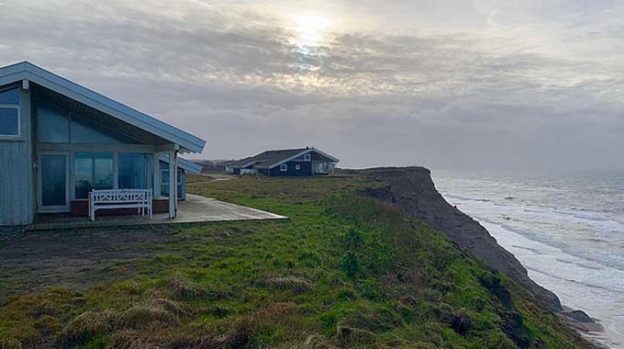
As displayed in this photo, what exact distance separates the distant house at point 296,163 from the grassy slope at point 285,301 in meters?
38.2

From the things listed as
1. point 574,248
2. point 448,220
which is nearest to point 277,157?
point 448,220

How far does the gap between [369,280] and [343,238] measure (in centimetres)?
431

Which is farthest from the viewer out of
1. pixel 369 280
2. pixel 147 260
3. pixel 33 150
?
pixel 33 150

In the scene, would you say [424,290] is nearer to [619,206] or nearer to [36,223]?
[36,223]

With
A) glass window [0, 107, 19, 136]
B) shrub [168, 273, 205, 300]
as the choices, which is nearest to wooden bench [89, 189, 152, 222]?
glass window [0, 107, 19, 136]

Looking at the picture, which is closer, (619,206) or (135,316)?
(135,316)

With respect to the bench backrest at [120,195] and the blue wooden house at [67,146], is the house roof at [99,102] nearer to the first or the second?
the blue wooden house at [67,146]

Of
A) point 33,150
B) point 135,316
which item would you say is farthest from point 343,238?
point 33,150

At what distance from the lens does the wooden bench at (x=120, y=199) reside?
1599 centimetres

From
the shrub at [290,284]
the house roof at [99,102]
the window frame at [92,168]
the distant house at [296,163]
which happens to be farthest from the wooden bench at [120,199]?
the distant house at [296,163]

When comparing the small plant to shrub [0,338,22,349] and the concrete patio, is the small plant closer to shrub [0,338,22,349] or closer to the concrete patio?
→ shrub [0,338,22,349]

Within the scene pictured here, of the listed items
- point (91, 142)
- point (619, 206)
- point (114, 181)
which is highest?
point (91, 142)

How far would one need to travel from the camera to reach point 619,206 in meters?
71.0

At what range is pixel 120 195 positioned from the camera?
648 inches
